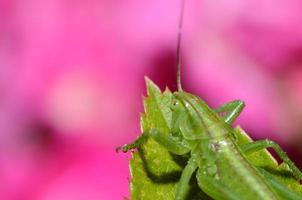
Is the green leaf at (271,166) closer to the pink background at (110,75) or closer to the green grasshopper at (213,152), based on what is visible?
the green grasshopper at (213,152)

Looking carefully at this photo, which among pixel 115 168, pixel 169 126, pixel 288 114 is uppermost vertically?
pixel 169 126

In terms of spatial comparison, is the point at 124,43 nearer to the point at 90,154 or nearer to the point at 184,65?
the point at 184,65

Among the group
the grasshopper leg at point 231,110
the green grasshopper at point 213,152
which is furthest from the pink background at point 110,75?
the green grasshopper at point 213,152

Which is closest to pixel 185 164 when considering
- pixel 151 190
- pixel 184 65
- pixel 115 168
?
pixel 151 190

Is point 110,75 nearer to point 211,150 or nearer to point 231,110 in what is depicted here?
point 231,110

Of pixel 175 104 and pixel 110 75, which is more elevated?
pixel 175 104

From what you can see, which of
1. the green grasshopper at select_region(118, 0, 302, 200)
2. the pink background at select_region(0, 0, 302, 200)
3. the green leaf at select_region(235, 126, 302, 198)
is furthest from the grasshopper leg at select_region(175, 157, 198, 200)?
the pink background at select_region(0, 0, 302, 200)

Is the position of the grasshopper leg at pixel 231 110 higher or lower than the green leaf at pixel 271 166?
higher

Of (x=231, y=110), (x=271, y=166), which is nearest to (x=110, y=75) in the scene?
(x=231, y=110)
